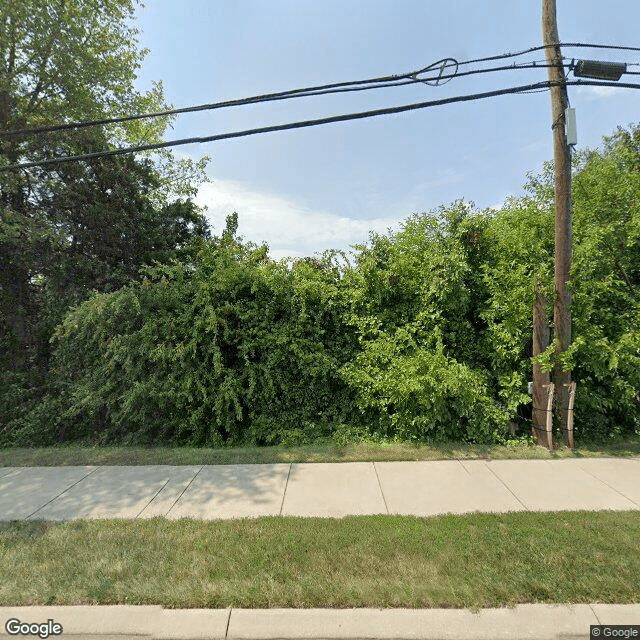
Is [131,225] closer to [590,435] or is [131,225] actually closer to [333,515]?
[333,515]

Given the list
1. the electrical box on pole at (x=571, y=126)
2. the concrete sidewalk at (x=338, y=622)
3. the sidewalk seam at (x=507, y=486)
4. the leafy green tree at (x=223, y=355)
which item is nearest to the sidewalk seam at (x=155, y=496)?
the concrete sidewalk at (x=338, y=622)

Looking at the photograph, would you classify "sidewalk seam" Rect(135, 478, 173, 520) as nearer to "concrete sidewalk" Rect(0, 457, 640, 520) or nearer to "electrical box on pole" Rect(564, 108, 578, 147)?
"concrete sidewalk" Rect(0, 457, 640, 520)

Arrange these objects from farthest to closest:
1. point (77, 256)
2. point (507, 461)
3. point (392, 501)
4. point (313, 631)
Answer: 1. point (77, 256)
2. point (507, 461)
3. point (392, 501)
4. point (313, 631)

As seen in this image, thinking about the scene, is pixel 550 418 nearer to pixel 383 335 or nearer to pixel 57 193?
pixel 383 335

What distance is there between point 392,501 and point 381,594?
4.60 ft

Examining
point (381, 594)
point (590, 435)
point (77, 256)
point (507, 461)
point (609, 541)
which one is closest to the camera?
point (381, 594)

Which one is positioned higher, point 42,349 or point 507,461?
point 42,349

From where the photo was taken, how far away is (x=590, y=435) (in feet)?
18.2

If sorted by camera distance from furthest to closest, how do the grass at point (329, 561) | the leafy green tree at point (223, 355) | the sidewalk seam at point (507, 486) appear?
the leafy green tree at point (223, 355) < the sidewalk seam at point (507, 486) < the grass at point (329, 561)

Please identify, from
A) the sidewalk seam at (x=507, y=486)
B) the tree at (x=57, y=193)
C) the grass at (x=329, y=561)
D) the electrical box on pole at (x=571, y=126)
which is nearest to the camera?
the grass at (x=329, y=561)

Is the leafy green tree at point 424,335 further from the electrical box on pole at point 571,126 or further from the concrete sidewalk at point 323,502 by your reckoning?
the electrical box on pole at point 571,126

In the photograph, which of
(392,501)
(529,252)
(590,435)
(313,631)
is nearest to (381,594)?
(313,631)

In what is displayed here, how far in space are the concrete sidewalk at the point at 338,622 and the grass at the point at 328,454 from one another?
2618mm

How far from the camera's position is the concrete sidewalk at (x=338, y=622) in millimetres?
2137
